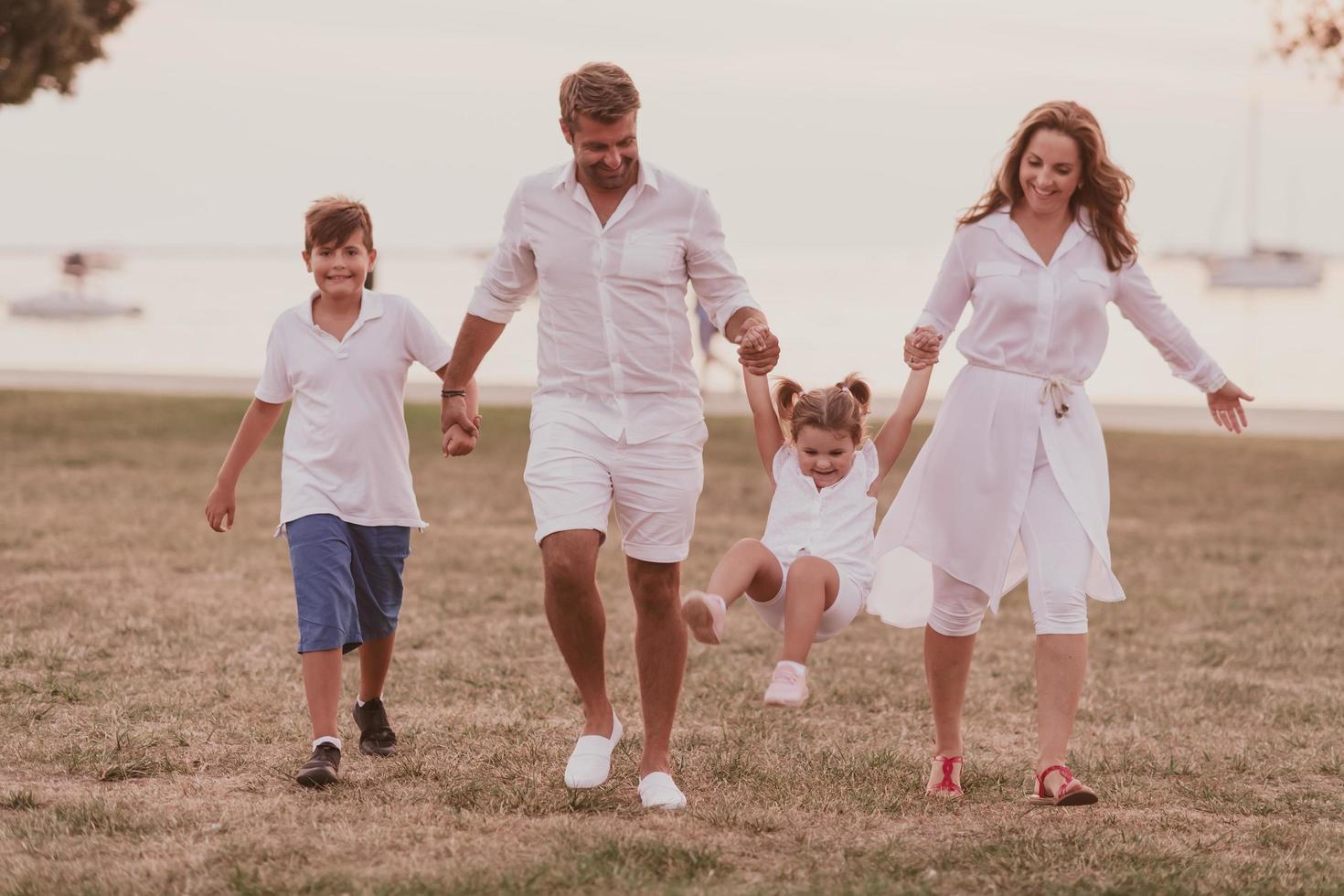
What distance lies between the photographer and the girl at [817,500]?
5402 mm

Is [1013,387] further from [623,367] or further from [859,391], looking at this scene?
[623,367]

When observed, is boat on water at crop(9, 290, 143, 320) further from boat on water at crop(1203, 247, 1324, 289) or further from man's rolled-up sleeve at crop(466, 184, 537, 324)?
boat on water at crop(1203, 247, 1324, 289)

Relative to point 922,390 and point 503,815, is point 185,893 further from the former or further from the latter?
point 922,390

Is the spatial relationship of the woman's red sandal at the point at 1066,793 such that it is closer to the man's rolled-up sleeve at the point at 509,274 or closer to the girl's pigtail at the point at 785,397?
the girl's pigtail at the point at 785,397

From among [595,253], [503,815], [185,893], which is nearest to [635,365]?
[595,253]

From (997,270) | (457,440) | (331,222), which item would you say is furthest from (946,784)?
(331,222)

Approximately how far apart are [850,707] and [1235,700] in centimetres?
181

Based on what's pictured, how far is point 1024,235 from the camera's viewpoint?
5312mm

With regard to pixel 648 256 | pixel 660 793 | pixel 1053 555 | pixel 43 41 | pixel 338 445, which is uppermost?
pixel 43 41

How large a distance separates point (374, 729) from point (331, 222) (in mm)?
1858

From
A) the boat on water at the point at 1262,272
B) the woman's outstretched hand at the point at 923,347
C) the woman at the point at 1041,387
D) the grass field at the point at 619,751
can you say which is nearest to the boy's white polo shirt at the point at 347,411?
→ the grass field at the point at 619,751

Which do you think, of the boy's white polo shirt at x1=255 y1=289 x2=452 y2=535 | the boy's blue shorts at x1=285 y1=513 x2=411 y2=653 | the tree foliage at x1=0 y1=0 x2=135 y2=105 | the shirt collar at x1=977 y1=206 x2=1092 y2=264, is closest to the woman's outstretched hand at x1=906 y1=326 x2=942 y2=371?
the shirt collar at x1=977 y1=206 x2=1092 y2=264

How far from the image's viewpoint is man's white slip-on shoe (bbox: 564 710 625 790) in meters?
5.30

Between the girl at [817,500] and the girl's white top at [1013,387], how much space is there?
18cm
